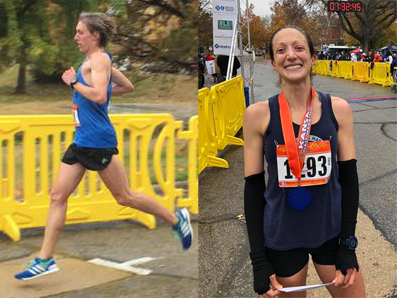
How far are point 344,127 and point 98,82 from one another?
102 centimetres

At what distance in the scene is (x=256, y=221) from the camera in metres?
1.68

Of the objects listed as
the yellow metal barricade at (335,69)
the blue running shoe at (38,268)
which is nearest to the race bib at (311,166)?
the blue running shoe at (38,268)

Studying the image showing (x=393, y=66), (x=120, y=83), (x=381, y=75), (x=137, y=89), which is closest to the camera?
(x=120, y=83)

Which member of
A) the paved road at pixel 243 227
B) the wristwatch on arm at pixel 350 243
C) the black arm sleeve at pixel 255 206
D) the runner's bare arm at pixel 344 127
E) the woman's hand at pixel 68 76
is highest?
the woman's hand at pixel 68 76

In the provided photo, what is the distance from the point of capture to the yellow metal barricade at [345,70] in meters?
20.8

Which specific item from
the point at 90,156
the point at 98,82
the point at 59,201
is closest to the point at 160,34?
the point at 98,82

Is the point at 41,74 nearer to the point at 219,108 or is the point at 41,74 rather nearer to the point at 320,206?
the point at 320,206

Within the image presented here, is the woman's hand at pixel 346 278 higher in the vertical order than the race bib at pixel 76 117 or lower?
lower

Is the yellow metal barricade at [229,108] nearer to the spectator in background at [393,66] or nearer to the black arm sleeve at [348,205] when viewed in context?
the black arm sleeve at [348,205]

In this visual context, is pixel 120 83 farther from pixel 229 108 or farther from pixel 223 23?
pixel 223 23

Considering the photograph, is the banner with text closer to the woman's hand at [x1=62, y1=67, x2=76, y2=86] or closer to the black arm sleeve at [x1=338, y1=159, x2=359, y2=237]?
the woman's hand at [x1=62, y1=67, x2=76, y2=86]

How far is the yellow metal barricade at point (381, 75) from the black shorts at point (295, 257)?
1590cm

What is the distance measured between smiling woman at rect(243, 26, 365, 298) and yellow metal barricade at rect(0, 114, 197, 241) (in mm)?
969

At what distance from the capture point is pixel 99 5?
1927 millimetres
